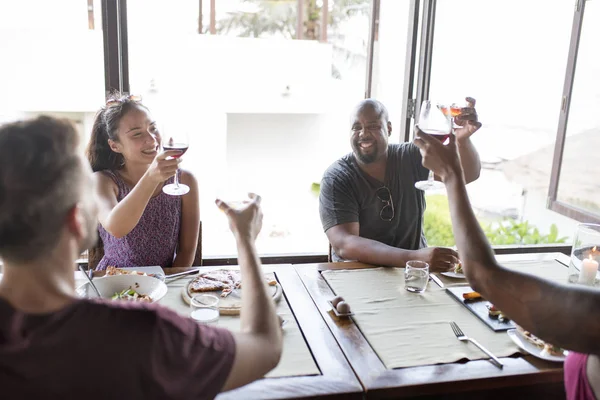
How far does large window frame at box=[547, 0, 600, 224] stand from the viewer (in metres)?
3.19

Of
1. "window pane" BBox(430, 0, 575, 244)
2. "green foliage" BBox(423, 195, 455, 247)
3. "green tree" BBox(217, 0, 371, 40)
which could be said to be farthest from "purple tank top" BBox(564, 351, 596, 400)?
"green foliage" BBox(423, 195, 455, 247)

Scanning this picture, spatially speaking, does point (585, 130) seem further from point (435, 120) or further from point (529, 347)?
point (529, 347)

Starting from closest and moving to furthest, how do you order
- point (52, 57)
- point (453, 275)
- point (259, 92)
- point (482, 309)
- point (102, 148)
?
point (482, 309)
point (453, 275)
point (102, 148)
point (52, 57)
point (259, 92)

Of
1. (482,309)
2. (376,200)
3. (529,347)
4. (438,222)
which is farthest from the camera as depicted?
(438,222)

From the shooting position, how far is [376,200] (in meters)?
2.35

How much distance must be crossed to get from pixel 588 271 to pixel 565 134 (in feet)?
6.28

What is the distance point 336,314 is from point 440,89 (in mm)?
1851

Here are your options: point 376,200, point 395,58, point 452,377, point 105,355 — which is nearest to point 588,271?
point 452,377

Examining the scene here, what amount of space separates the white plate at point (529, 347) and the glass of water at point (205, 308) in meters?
0.78

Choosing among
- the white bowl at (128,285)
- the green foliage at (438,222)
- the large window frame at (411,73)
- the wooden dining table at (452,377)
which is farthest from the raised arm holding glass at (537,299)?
the green foliage at (438,222)

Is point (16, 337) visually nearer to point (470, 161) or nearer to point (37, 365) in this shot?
point (37, 365)

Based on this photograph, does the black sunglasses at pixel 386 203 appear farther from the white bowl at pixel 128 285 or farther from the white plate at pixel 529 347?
the white bowl at pixel 128 285

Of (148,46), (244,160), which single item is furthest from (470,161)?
(244,160)

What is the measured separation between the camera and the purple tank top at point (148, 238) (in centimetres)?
206
